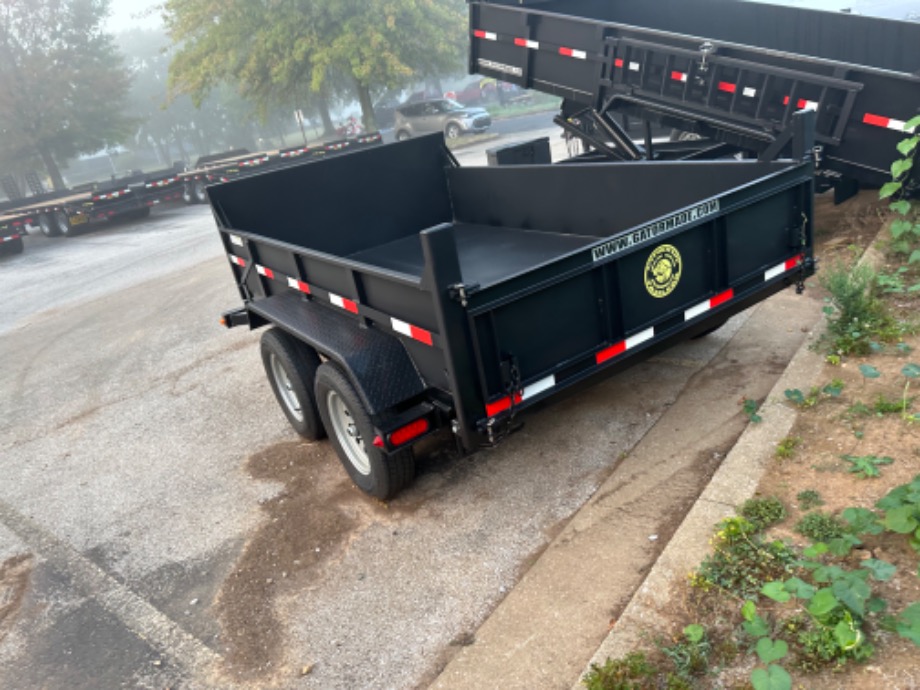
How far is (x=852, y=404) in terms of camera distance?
4.05 metres

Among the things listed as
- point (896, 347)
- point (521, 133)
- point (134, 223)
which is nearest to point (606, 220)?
point (896, 347)

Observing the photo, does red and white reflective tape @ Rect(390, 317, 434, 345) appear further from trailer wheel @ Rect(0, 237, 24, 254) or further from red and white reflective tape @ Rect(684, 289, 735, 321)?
trailer wheel @ Rect(0, 237, 24, 254)

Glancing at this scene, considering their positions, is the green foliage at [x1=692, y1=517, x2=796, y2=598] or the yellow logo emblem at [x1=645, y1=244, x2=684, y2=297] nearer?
the green foliage at [x1=692, y1=517, x2=796, y2=598]

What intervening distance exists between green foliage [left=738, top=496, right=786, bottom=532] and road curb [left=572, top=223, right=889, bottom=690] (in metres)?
0.06

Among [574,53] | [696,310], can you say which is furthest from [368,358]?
[574,53]

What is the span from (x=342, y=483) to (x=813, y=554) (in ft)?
9.28

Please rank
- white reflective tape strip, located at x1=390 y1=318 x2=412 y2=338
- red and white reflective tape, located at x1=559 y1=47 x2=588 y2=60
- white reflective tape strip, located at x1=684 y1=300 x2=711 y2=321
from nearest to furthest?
white reflective tape strip, located at x1=390 y1=318 x2=412 y2=338
white reflective tape strip, located at x1=684 y1=300 x2=711 y2=321
red and white reflective tape, located at x1=559 y1=47 x2=588 y2=60

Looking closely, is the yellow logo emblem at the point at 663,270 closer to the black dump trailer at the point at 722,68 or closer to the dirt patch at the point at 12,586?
the black dump trailer at the point at 722,68

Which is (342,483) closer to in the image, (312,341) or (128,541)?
(312,341)

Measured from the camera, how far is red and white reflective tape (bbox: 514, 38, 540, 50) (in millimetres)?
8148

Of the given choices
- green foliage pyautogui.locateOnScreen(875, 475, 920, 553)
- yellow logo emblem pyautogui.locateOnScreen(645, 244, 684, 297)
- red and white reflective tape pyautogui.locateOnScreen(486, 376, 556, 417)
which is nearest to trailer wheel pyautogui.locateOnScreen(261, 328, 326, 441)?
red and white reflective tape pyautogui.locateOnScreen(486, 376, 556, 417)

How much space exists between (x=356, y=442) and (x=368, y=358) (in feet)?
2.61

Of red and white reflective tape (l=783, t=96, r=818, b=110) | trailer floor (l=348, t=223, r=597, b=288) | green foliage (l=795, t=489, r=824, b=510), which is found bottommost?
green foliage (l=795, t=489, r=824, b=510)

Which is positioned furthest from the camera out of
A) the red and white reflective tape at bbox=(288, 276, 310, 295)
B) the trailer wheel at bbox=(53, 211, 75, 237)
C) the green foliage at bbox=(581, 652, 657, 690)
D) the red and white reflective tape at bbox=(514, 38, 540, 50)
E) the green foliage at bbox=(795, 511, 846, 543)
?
the trailer wheel at bbox=(53, 211, 75, 237)
